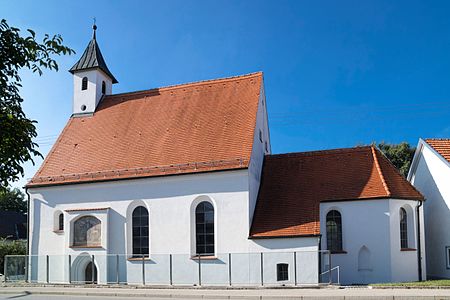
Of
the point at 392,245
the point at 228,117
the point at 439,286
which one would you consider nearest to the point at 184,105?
the point at 228,117

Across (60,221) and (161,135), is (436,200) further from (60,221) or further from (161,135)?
(60,221)

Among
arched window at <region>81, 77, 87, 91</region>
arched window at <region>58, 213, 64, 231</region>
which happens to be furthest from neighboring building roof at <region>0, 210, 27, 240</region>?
arched window at <region>58, 213, 64, 231</region>

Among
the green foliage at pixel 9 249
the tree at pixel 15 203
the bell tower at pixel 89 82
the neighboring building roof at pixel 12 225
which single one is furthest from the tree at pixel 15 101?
the tree at pixel 15 203

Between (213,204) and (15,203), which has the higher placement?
(15,203)

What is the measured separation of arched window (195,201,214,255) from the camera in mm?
23734

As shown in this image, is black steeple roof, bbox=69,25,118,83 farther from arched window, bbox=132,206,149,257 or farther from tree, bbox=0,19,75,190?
tree, bbox=0,19,75,190

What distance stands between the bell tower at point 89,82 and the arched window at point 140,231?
920 centimetres

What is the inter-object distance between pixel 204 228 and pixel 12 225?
40794mm

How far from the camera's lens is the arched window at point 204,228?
23734 mm

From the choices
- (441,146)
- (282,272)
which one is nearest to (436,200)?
(441,146)

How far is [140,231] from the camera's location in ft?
82.1

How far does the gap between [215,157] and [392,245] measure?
9.51 meters

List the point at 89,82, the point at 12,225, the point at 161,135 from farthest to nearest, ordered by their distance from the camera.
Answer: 1. the point at 12,225
2. the point at 89,82
3. the point at 161,135

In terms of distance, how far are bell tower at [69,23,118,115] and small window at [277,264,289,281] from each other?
1644cm
